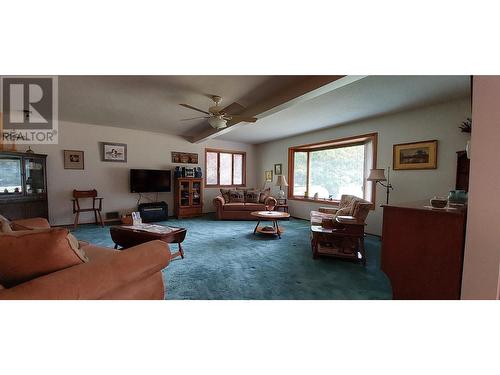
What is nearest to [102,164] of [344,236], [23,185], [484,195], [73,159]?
[73,159]

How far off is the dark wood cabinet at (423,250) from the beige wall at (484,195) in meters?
0.08

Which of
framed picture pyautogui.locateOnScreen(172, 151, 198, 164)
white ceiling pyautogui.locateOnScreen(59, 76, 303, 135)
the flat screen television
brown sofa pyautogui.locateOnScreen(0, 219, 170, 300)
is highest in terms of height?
white ceiling pyautogui.locateOnScreen(59, 76, 303, 135)

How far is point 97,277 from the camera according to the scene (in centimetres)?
101

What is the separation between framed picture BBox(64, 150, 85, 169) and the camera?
167 inches

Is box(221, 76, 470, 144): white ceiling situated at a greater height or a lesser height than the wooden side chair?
greater

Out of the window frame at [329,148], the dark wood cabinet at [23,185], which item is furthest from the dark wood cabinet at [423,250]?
the dark wood cabinet at [23,185]

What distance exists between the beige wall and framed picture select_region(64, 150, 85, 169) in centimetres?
595

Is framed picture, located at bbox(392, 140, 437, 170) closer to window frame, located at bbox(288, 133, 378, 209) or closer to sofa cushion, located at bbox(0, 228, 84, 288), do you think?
window frame, located at bbox(288, 133, 378, 209)

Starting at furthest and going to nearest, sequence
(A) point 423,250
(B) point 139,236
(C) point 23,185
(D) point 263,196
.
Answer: (D) point 263,196, (C) point 23,185, (B) point 139,236, (A) point 423,250

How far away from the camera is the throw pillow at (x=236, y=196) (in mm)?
5582

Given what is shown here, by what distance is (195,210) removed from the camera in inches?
219

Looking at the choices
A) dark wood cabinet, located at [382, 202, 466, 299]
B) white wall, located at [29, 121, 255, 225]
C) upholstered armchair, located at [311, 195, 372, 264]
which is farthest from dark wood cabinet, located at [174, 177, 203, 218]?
dark wood cabinet, located at [382, 202, 466, 299]

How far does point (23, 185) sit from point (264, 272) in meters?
4.37

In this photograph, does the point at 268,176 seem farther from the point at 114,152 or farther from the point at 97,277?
the point at 97,277
